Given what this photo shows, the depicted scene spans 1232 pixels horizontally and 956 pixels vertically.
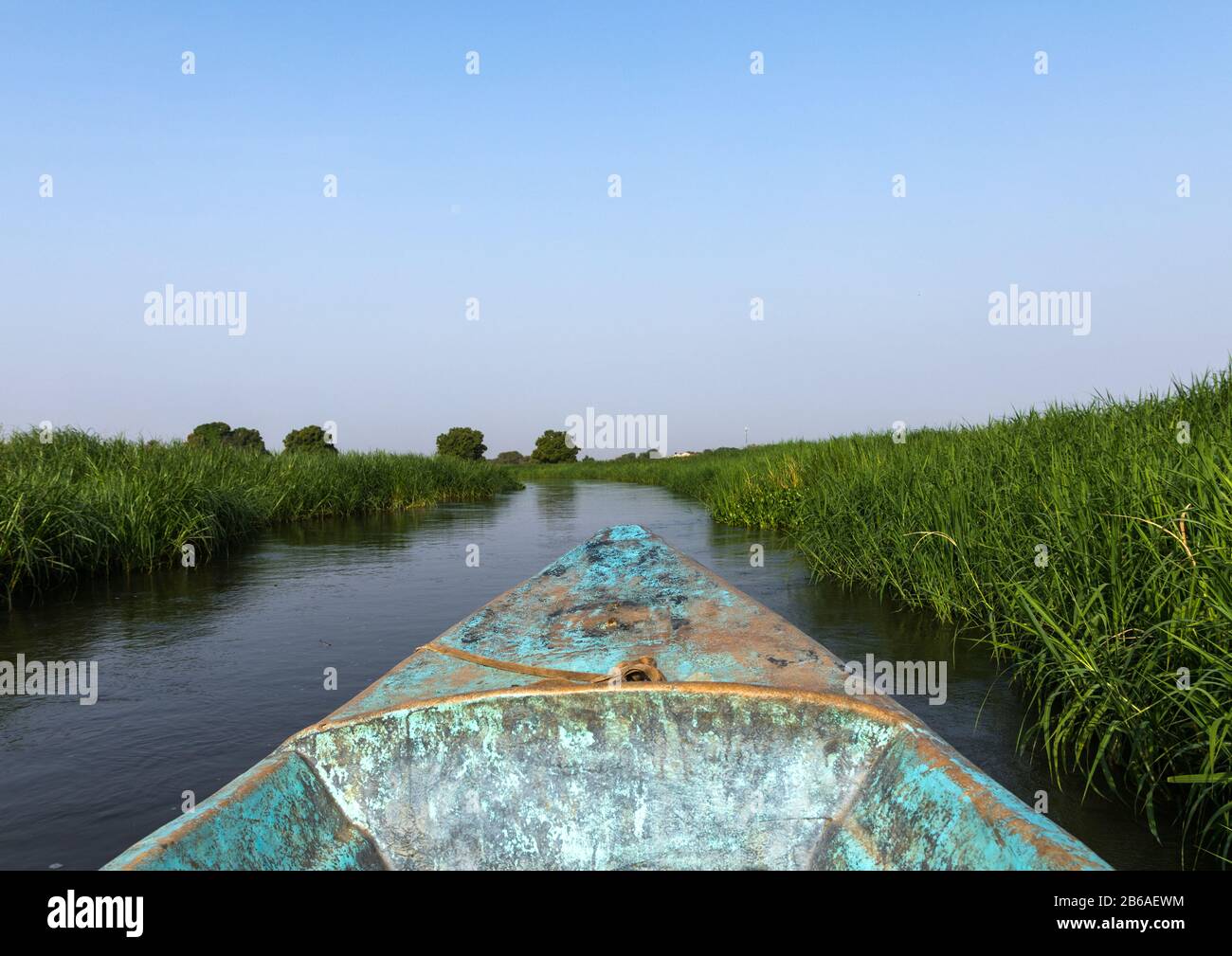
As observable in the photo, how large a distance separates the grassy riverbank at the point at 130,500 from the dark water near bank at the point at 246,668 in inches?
15.8

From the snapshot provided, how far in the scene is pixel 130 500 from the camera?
26.1 feet

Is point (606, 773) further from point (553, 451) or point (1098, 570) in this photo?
point (553, 451)

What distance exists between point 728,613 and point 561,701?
0.96 metres

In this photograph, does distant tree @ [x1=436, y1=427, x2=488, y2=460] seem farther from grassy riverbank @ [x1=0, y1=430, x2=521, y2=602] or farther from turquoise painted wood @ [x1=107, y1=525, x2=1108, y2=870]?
turquoise painted wood @ [x1=107, y1=525, x2=1108, y2=870]

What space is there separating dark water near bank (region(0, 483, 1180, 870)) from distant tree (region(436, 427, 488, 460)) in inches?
2091

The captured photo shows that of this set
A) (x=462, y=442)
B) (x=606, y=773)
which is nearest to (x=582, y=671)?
(x=606, y=773)

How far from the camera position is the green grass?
2.59m

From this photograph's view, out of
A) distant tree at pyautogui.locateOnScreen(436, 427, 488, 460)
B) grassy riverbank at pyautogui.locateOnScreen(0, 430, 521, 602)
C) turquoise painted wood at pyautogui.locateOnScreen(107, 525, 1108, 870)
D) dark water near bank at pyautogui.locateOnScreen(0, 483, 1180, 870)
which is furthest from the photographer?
distant tree at pyautogui.locateOnScreen(436, 427, 488, 460)

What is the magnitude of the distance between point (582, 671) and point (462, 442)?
202 ft

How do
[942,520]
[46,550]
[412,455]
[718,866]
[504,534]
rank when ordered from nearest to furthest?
1. [718,866]
2. [942,520]
3. [46,550]
4. [504,534]
5. [412,455]

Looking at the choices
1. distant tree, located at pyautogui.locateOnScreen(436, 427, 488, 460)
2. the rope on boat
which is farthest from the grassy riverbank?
distant tree, located at pyautogui.locateOnScreen(436, 427, 488, 460)

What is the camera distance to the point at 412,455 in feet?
70.9
